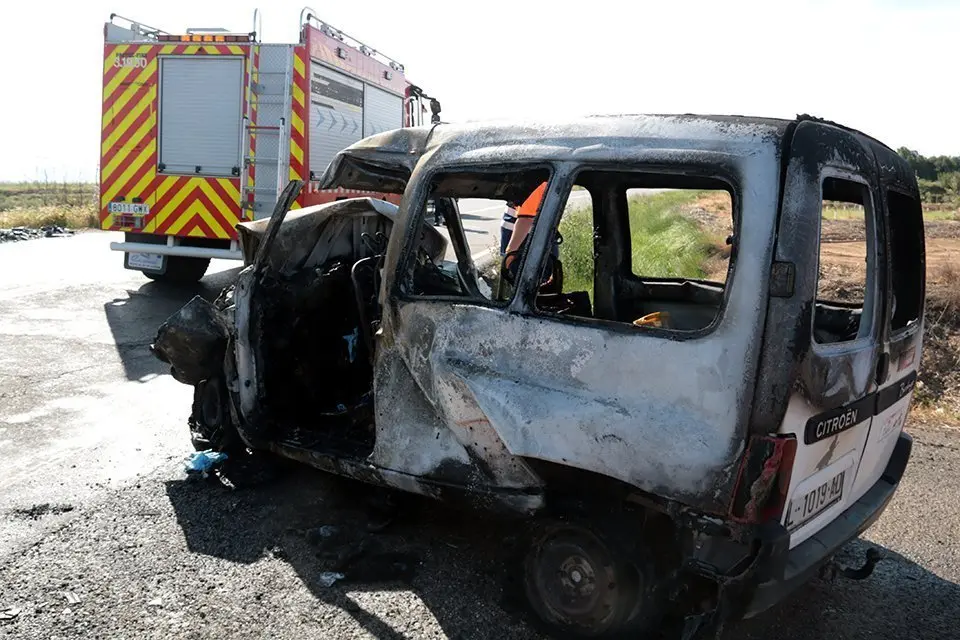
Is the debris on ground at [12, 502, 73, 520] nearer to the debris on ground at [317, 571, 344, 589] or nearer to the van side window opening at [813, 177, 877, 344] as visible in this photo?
the debris on ground at [317, 571, 344, 589]

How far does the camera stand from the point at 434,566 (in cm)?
372

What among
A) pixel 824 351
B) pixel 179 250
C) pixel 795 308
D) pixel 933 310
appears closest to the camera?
pixel 795 308

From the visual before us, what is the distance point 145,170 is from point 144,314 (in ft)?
7.50

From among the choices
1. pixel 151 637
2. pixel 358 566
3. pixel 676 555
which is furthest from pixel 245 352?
pixel 676 555

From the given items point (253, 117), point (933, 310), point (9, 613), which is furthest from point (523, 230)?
point (253, 117)

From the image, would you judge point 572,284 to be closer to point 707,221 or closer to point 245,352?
point 245,352

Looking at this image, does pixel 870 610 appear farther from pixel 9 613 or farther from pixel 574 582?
pixel 9 613

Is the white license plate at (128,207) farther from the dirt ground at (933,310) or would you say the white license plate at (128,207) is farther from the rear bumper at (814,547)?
the rear bumper at (814,547)

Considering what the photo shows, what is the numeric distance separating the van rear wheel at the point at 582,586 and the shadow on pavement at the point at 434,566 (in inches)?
5.2

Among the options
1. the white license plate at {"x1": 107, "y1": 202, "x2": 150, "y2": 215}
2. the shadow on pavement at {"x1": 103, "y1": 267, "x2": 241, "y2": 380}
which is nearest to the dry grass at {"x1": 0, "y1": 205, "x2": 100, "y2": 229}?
the shadow on pavement at {"x1": 103, "y1": 267, "x2": 241, "y2": 380}

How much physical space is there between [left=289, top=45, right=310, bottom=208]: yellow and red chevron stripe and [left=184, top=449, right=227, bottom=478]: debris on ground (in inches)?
217

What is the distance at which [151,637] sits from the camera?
3062mm

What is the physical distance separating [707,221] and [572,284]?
1210cm

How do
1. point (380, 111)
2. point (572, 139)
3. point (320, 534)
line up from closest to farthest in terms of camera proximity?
point (572, 139)
point (320, 534)
point (380, 111)
